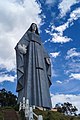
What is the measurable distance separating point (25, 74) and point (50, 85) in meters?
3.89

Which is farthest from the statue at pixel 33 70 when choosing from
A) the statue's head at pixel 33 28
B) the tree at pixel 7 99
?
the tree at pixel 7 99

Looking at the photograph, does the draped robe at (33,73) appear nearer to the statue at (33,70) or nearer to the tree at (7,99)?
the statue at (33,70)

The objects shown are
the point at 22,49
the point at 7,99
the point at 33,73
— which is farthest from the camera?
the point at 7,99

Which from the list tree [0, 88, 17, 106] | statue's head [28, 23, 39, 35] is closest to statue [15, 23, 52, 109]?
statue's head [28, 23, 39, 35]

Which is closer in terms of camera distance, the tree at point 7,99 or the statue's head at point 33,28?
the statue's head at point 33,28

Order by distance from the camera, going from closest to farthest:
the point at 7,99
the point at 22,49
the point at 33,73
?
the point at 33,73
the point at 22,49
the point at 7,99

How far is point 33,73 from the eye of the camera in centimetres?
3130

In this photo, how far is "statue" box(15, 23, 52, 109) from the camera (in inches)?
1185

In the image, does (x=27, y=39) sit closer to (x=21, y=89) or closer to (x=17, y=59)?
(x=17, y=59)

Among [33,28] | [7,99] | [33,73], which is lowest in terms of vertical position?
[33,73]

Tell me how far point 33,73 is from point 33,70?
1.27ft

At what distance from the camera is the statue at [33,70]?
30.1 meters

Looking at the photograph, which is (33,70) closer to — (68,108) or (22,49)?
(22,49)

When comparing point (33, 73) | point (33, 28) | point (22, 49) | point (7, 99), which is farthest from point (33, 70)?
point (7, 99)
